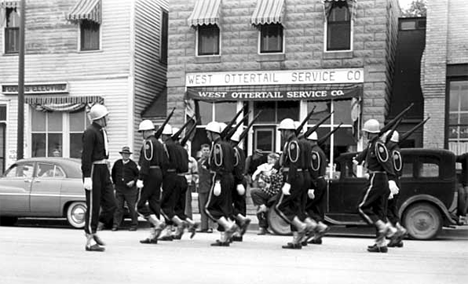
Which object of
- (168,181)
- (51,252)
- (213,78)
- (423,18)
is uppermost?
(423,18)

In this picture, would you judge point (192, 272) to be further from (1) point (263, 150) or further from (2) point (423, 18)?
(2) point (423, 18)

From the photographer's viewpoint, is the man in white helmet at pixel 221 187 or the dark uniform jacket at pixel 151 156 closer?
the man in white helmet at pixel 221 187

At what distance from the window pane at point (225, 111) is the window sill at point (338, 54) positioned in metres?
3.30

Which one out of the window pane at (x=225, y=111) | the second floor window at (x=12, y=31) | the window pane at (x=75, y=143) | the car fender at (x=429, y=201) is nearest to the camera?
the car fender at (x=429, y=201)

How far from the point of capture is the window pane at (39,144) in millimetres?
22828

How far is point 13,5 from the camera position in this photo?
2253 cm

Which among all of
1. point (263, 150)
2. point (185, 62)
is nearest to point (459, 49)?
point (263, 150)

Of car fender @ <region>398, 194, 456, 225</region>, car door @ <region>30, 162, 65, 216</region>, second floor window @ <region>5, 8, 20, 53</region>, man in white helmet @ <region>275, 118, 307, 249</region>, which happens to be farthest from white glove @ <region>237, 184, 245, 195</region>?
second floor window @ <region>5, 8, 20, 53</region>

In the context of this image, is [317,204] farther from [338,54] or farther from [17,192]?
[338,54]

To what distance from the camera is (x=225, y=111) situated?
21094 mm

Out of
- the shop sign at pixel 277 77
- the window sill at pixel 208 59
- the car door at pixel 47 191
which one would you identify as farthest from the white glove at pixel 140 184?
the window sill at pixel 208 59

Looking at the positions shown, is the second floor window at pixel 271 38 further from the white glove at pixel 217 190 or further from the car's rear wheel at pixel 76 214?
the white glove at pixel 217 190

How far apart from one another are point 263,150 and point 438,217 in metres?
8.42

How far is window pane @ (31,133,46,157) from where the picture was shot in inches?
899
